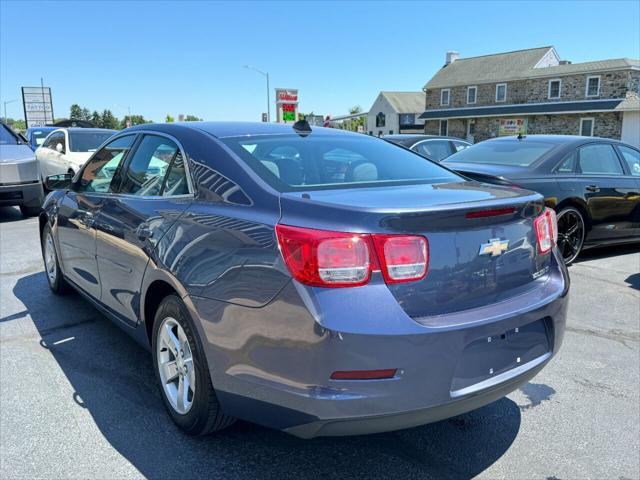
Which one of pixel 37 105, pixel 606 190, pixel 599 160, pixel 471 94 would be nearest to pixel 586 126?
pixel 471 94

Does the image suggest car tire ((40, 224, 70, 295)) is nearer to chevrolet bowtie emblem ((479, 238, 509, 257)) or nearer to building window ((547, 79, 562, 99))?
chevrolet bowtie emblem ((479, 238, 509, 257))

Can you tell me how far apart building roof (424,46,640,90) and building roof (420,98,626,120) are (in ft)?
7.62

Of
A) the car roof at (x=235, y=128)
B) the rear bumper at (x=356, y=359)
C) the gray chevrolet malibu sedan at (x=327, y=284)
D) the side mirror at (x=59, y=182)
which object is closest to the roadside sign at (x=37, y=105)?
the side mirror at (x=59, y=182)

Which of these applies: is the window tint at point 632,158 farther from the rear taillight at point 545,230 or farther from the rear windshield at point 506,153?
the rear taillight at point 545,230

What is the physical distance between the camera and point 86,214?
3949 millimetres

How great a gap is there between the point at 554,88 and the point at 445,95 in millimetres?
11114

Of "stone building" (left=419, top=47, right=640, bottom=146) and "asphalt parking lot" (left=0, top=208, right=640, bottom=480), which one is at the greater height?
"stone building" (left=419, top=47, right=640, bottom=146)

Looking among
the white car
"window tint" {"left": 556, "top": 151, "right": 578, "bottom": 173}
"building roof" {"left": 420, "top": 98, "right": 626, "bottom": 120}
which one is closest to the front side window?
"building roof" {"left": 420, "top": 98, "right": 626, "bottom": 120}

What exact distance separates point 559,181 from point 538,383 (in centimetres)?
328

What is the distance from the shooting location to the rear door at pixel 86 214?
12.5 feet

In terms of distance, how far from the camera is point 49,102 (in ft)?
133

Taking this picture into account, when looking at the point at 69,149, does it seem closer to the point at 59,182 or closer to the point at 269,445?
the point at 59,182

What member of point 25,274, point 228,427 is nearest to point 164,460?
point 228,427

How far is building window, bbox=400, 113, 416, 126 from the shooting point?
6267 cm
